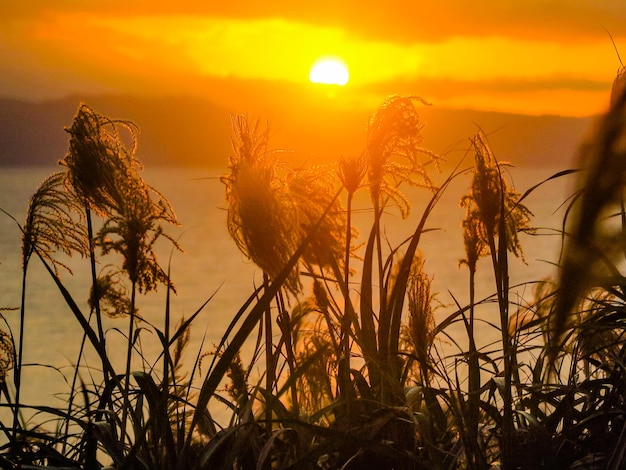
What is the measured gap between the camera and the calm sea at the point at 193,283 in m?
2.48

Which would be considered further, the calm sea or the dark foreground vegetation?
the calm sea

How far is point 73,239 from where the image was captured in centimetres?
221

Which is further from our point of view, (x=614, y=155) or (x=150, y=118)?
(x=150, y=118)

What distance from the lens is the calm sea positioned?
2480 millimetres

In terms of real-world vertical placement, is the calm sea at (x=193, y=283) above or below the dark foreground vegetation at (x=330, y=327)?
above

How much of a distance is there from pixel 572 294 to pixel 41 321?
43.2ft

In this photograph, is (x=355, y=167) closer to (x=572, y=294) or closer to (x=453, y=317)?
(x=453, y=317)

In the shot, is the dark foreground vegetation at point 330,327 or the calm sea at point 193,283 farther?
the calm sea at point 193,283

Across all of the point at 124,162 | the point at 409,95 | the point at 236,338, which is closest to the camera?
the point at 236,338

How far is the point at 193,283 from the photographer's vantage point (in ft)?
63.6

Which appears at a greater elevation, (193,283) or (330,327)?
(193,283)

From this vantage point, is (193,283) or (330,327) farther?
(193,283)

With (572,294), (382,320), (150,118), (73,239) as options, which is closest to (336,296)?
(382,320)

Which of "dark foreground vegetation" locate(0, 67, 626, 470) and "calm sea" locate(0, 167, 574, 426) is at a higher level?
"calm sea" locate(0, 167, 574, 426)
